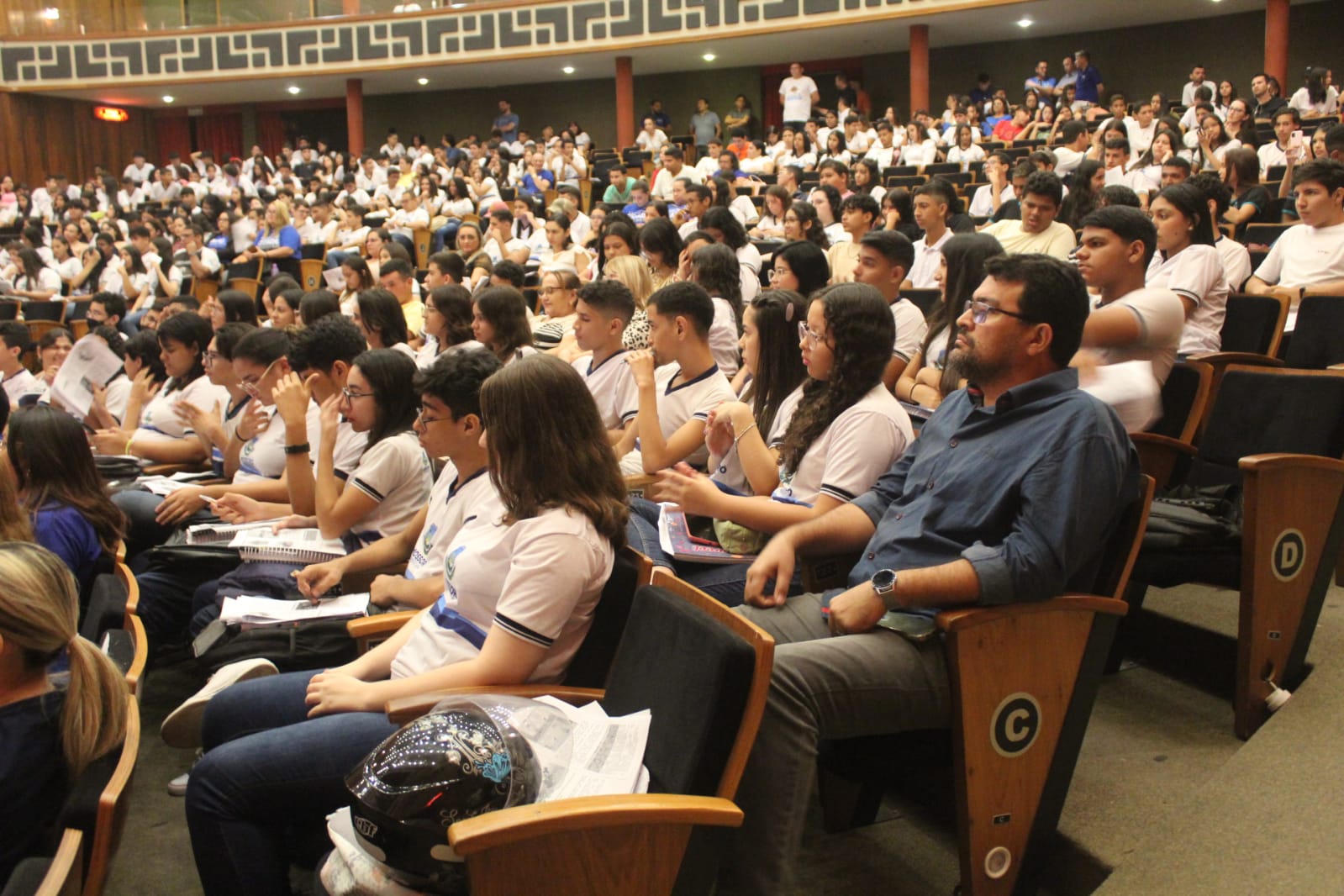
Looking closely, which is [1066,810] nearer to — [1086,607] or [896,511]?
[1086,607]

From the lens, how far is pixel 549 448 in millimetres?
1933

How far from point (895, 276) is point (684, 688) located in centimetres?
268

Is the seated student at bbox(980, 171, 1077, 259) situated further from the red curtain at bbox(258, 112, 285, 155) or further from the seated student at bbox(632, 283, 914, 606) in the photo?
the red curtain at bbox(258, 112, 285, 155)

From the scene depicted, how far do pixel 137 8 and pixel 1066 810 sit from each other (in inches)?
772

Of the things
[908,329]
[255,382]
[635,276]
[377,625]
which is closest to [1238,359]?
[908,329]

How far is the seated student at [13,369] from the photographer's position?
5.42 metres

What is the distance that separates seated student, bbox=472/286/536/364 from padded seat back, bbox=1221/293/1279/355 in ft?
8.21

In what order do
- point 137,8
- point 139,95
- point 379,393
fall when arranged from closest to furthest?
1. point 379,393
2. point 137,8
3. point 139,95

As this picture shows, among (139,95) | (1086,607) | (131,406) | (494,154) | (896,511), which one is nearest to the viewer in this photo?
(1086,607)

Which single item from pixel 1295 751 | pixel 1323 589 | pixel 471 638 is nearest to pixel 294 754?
pixel 471 638

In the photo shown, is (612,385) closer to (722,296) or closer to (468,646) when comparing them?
(722,296)

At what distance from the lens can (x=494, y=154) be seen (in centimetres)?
1396

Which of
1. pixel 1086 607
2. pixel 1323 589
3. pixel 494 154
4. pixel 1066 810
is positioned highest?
pixel 494 154

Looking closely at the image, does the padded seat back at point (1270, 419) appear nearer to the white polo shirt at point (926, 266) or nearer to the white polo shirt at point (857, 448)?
the white polo shirt at point (857, 448)
